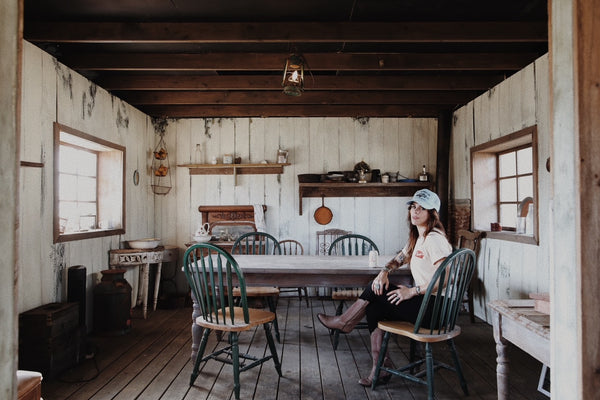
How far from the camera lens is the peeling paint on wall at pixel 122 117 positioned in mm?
4664

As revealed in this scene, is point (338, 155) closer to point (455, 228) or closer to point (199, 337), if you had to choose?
point (455, 228)

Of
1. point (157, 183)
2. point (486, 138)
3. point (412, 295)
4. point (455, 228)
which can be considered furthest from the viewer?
point (157, 183)

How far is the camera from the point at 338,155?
222 inches

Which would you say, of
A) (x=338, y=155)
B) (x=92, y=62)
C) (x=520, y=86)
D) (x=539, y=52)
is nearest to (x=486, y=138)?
(x=520, y=86)

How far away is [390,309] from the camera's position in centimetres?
273

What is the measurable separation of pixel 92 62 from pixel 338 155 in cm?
→ 318

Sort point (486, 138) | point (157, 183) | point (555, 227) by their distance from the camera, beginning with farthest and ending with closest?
1. point (157, 183)
2. point (486, 138)
3. point (555, 227)

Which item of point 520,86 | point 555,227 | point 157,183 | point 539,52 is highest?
point 539,52

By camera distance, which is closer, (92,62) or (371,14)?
(371,14)

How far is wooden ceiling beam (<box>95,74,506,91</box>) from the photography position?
422 centimetres

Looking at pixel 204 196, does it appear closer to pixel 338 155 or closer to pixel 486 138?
pixel 338 155

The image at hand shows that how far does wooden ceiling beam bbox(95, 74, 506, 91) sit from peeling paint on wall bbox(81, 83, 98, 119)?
5.4 inches

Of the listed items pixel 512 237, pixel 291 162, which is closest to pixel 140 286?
pixel 291 162

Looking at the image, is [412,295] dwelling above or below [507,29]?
below
